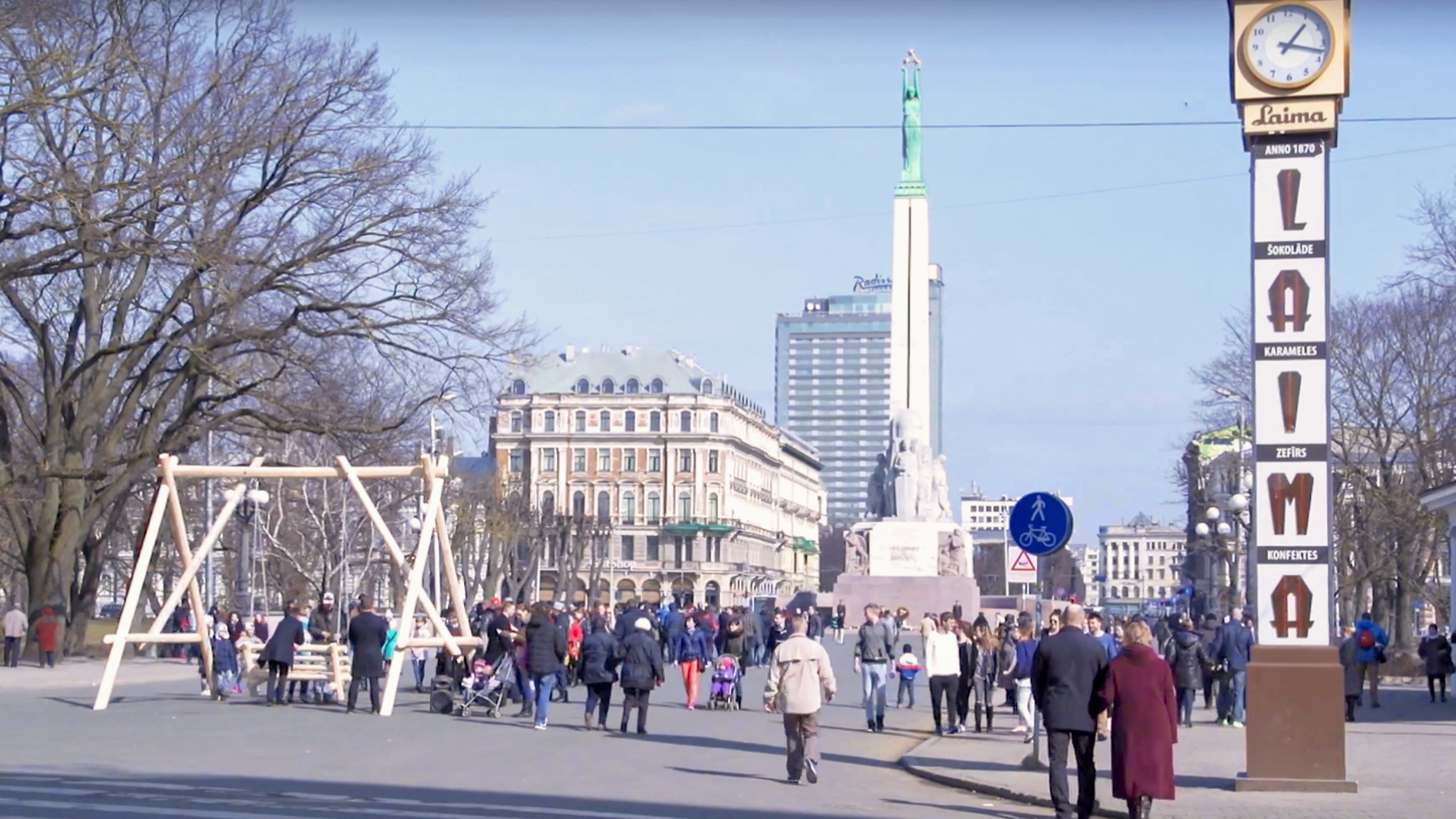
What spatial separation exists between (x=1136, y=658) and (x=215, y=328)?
2678 centimetres

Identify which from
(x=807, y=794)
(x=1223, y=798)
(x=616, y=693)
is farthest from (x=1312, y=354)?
(x=616, y=693)

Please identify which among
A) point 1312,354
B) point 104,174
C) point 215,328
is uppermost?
point 104,174

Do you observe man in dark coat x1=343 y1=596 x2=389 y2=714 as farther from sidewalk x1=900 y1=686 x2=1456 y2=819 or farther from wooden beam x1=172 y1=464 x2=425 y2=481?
sidewalk x1=900 y1=686 x2=1456 y2=819

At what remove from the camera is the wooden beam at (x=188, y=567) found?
27344mm

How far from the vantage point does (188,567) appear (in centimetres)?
2797

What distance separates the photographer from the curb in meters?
15.4

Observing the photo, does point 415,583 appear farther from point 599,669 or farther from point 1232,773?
point 1232,773

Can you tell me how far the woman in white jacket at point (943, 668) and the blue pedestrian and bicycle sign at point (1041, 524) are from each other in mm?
5167

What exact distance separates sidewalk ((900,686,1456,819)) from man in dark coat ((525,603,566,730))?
464 cm

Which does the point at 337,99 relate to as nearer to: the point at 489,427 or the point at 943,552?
the point at 489,427

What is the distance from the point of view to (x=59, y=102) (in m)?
27.2

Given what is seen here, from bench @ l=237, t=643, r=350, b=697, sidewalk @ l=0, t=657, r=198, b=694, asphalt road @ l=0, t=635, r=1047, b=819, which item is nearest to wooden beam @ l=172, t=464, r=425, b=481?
bench @ l=237, t=643, r=350, b=697

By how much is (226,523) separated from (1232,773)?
1525cm

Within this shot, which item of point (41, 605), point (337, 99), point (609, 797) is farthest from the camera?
point (41, 605)
